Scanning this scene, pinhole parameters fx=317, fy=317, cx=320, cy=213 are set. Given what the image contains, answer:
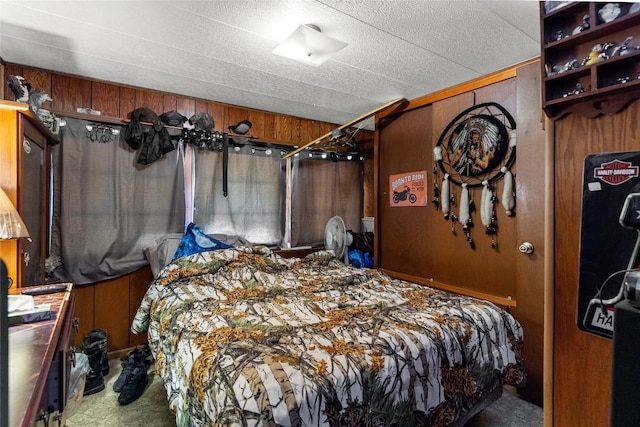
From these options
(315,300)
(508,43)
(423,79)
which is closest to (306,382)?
(315,300)

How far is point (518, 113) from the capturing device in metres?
2.32

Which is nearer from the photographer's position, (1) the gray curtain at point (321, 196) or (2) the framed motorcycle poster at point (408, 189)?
(2) the framed motorcycle poster at point (408, 189)

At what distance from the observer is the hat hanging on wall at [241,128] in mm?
3537

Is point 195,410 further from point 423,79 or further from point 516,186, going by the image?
point 423,79

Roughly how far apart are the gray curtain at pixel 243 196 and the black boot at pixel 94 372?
1.39 m

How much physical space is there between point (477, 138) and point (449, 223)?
2.44 ft

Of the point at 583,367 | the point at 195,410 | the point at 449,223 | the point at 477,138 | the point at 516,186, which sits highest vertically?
the point at 477,138

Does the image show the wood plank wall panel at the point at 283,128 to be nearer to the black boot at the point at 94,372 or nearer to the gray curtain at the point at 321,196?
the gray curtain at the point at 321,196

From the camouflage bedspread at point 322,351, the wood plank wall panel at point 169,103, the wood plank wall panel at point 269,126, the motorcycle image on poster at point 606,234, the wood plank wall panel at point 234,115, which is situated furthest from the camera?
the wood plank wall panel at point 269,126

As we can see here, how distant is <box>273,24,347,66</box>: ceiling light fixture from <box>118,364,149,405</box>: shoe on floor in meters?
2.64

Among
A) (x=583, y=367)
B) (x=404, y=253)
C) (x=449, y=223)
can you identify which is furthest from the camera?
(x=404, y=253)

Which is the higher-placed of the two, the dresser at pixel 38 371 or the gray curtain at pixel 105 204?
the gray curtain at pixel 105 204

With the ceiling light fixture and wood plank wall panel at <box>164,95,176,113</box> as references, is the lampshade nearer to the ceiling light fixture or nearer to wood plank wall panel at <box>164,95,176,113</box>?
the ceiling light fixture

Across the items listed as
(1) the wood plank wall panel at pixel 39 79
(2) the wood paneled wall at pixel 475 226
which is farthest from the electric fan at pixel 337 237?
(1) the wood plank wall panel at pixel 39 79
